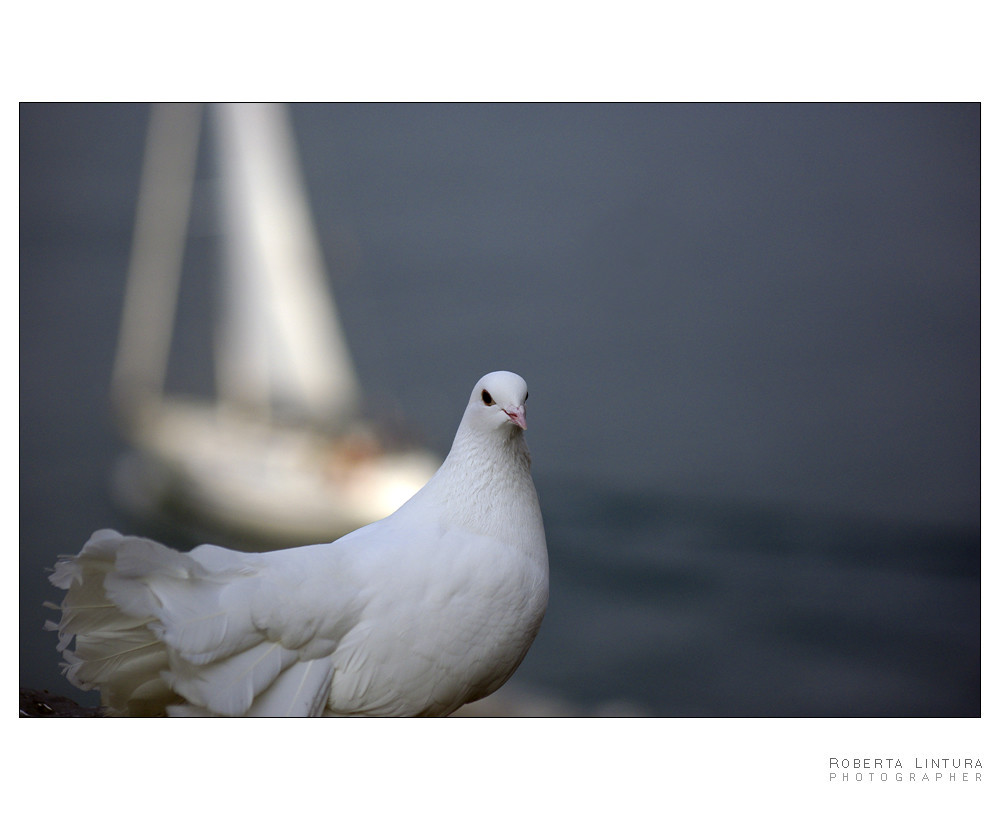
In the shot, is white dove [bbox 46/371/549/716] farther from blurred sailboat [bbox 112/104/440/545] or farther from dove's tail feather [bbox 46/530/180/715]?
blurred sailboat [bbox 112/104/440/545]

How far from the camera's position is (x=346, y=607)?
7.41 feet

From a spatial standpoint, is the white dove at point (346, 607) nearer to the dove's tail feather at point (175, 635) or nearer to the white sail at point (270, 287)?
the dove's tail feather at point (175, 635)

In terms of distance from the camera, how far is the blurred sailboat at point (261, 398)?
4625 millimetres

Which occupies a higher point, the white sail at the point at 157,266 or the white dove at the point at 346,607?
the white sail at the point at 157,266

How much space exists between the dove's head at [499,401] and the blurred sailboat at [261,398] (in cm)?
268

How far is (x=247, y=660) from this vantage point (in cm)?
217

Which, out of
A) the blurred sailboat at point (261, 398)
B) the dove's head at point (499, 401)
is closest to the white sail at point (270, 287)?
the blurred sailboat at point (261, 398)

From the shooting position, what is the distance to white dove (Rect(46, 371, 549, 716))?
212 centimetres

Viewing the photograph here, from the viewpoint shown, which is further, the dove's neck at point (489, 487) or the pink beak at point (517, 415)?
the dove's neck at point (489, 487)

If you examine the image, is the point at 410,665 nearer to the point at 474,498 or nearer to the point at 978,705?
the point at 474,498

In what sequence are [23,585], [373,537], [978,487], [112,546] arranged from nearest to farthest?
[112,546], [373,537], [978,487], [23,585]

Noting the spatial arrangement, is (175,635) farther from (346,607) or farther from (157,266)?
(157,266)
